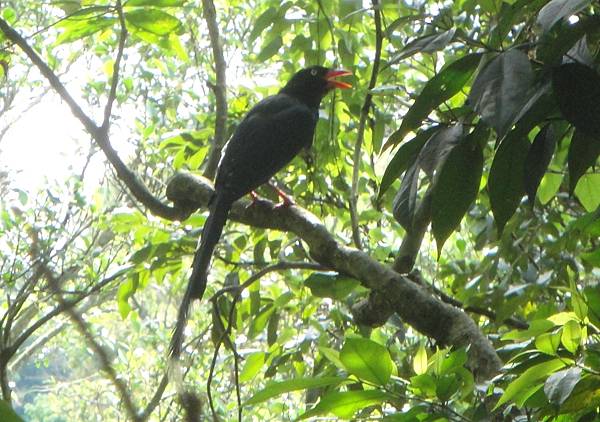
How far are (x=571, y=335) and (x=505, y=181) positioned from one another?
9.7 inches

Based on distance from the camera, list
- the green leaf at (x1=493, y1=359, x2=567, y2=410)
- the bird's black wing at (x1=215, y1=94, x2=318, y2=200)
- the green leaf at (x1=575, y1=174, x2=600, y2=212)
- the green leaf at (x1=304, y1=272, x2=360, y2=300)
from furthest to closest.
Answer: the bird's black wing at (x1=215, y1=94, x2=318, y2=200), the green leaf at (x1=304, y1=272, x2=360, y2=300), the green leaf at (x1=575, y1=174, x2=600, y2=212), the green leaf at (x1=493, y1=359, x2=567, y2=410)

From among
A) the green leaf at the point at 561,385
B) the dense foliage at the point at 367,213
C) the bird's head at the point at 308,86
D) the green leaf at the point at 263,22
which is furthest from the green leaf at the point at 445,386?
the bird's head at the point at 308,86

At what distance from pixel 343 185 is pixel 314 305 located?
500 millimetres

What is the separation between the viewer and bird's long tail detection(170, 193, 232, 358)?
98.1 inches

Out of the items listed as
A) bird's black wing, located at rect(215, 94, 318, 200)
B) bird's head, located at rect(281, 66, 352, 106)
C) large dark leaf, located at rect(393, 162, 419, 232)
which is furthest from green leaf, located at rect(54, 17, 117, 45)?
bird's head, located at rect(281, 66, 352, 106)

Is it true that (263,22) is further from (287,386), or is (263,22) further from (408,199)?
(287,386)

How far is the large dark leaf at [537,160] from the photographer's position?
0.96 meters

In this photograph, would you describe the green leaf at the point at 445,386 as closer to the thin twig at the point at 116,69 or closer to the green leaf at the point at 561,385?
the green leaf at the point at 561,385

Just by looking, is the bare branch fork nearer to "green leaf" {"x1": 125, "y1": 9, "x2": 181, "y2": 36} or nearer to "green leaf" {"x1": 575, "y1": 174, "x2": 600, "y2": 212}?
"green leaf" {"x1": 125, "y1": 9, "x2": 181, "y2": 36}

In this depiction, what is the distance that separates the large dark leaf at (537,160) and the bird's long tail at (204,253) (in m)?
1.39

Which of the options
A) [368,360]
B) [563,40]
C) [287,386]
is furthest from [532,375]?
[563,40]

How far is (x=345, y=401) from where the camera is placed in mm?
1135

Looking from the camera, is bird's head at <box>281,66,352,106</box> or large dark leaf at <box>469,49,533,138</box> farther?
bird's head at <box>281,66,352,106</box>

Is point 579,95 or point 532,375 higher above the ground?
point 579,95
